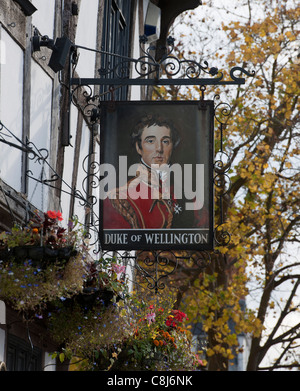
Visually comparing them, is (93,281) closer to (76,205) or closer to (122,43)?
(76,205)

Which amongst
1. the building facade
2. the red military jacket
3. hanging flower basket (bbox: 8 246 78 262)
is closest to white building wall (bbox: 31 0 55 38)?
the building facade

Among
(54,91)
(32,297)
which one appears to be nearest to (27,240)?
(32,297)

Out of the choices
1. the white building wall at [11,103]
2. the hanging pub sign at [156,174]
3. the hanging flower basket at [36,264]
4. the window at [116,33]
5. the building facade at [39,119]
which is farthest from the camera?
the window at [116,33]

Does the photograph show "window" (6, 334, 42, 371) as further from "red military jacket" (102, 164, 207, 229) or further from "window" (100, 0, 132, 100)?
"window" (100, 0, 132, 100)

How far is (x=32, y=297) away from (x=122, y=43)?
7.04 meters

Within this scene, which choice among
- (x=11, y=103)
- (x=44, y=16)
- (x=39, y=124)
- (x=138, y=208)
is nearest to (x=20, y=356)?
(x=138, y=208)

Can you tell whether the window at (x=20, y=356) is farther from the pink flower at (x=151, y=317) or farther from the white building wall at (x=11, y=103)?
the white building wall at (x=11, y=103)

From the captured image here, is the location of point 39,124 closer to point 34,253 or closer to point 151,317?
point 34,253

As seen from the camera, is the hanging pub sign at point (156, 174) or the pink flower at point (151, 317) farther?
the pink flower at point (151, 317)

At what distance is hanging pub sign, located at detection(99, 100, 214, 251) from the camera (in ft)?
28.7

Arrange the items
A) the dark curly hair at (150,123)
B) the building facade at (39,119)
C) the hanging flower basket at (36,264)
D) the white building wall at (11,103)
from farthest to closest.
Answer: the dark curly hair at (150,123)
the building facade at (39,119)
the white building wall at (11,103)
the hanging flower basket at (36,264)

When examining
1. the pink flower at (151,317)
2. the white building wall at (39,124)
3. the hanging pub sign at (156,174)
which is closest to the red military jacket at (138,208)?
the hanging pub sign at (156,174)

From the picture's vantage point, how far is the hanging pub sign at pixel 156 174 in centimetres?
875
